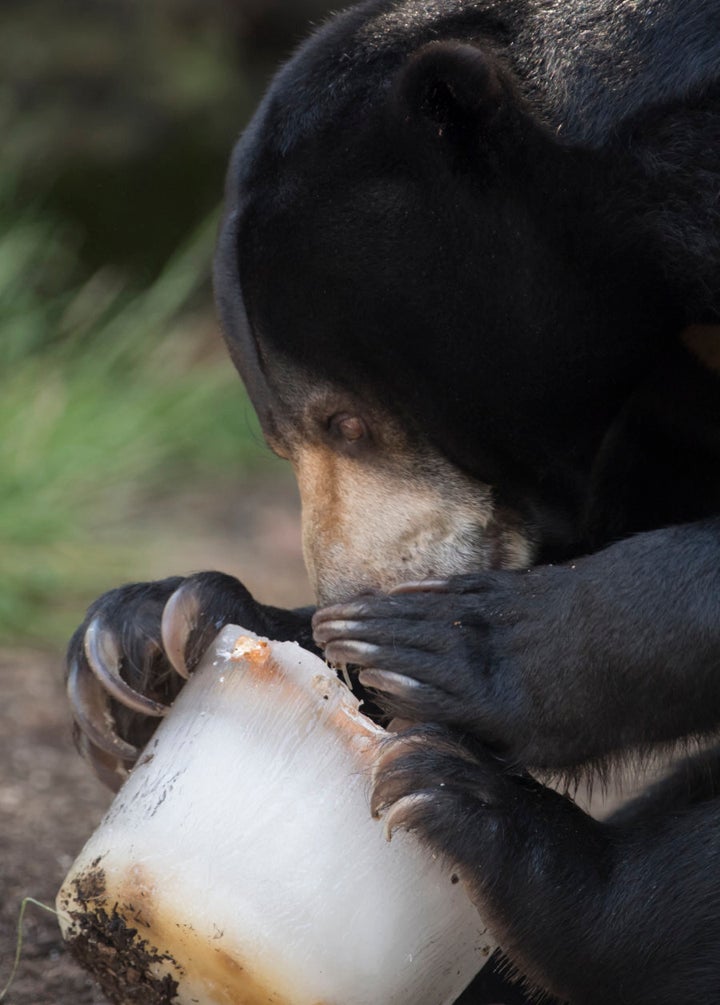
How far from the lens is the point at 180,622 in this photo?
261 centimetres

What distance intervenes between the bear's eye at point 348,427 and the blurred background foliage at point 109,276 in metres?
2.38

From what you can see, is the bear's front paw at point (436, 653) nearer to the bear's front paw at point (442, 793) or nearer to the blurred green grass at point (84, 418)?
the bear's front paw at point (442, 793)

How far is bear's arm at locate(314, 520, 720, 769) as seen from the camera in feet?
6.97

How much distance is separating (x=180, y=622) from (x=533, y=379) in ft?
2.53

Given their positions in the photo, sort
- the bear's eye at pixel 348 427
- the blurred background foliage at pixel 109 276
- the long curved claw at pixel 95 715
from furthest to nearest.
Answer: the blurred background foliage at pixel 109 276
the bear's eye at pixel 348 427
the long curved claw at pixel 95 715

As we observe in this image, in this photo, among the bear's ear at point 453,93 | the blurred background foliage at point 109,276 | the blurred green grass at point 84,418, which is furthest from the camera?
the blurred background foliage at point 109,276

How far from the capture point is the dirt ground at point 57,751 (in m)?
2.72

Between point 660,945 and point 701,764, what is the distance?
569mm

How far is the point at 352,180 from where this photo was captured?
2.66 meters

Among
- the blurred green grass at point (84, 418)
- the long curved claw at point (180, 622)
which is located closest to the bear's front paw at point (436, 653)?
the long curved claw at point (180, 622)

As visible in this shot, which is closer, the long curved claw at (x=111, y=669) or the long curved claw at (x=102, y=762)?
the long curved claw at (x=111, y=669)

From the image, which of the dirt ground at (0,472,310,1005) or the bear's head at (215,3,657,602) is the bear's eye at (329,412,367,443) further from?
the dirt ground at (0,472,310,1005)

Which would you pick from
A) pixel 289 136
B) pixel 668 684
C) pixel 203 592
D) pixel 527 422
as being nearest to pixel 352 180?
pixel 289 136

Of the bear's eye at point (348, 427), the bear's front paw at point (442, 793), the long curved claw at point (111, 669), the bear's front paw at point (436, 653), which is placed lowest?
the long curved claw at point (111, 669)
